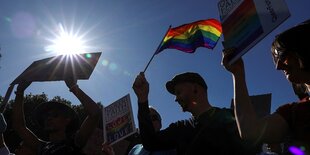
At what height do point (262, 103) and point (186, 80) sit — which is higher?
point (186, 80)

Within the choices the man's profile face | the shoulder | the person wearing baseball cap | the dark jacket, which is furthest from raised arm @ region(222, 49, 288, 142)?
the man's profile face

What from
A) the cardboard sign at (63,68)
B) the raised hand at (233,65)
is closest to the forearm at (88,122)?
the cardboard sign at (63,68)

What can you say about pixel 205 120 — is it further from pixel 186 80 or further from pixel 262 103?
pixel 262 103

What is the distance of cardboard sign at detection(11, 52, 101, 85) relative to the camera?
4457 millimetres

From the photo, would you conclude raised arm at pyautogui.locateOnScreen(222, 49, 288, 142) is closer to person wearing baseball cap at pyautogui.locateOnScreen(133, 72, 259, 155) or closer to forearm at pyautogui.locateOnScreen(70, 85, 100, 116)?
person wearing baseball cap at pyautogui.locateOnScreen(133, 72, 259, 155)

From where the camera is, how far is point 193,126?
139 inches

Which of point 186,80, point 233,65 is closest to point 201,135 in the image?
point 186,80

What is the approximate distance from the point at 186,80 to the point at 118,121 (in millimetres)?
1433

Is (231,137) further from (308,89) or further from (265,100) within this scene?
(265,100)

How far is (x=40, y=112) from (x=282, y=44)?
10.3ft

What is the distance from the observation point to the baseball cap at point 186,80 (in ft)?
13.2

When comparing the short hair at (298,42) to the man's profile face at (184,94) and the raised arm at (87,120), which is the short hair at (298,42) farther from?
the raised arm at (87,120)

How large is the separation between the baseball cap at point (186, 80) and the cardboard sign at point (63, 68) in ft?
3.36

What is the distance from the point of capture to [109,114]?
519cm
